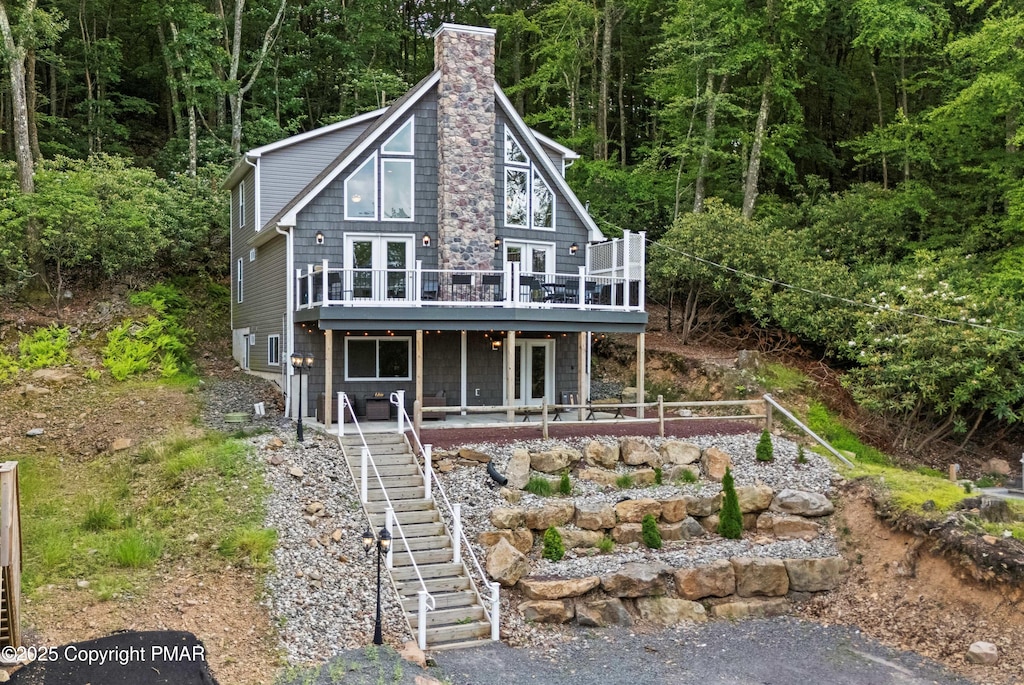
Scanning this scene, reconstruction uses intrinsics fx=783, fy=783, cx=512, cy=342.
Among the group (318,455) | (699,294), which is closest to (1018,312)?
(699,294)

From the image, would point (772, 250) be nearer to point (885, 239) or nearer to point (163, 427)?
point (885, 239)

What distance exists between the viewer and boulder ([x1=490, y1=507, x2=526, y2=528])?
1401cm

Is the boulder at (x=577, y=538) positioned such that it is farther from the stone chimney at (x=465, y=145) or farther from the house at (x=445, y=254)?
the stone chimney at (x=465, y=145)

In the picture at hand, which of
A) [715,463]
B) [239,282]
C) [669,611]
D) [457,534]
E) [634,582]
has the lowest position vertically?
[669,611]

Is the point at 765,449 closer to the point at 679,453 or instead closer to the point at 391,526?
the point at 679,453

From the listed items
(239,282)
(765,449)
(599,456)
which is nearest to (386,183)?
(239,282)

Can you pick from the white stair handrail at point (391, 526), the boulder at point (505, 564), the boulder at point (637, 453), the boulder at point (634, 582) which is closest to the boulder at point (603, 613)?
the boulder at point (634, 582)

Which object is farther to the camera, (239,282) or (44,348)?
(239,282)

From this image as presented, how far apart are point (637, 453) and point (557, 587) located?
4742mm

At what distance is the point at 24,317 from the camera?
22.3m

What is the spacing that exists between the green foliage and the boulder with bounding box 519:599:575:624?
15.2m

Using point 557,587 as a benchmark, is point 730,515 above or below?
above

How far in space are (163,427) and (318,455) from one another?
4370mm

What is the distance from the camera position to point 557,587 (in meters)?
12.7
